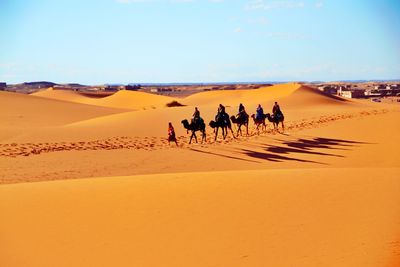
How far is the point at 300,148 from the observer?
2062cm

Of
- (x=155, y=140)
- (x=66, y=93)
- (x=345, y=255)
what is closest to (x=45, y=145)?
(x=155, y=140)

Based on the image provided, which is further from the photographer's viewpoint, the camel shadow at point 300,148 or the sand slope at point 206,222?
the camel shadow at point 300,148

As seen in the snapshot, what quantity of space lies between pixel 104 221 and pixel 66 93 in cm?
9137

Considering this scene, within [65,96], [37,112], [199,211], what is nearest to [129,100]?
[65,96]

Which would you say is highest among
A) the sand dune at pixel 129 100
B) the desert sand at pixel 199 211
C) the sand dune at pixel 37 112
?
the desert sand at pixel 199 211

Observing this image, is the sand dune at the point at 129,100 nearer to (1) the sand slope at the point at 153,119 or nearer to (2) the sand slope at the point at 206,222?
(1) the sand slope at the point at 153,119

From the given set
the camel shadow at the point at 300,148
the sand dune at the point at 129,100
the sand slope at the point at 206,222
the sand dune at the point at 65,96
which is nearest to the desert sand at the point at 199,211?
the sand slope at the point at 206,222

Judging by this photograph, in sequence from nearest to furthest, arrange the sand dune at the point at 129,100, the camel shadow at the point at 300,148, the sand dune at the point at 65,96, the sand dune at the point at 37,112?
the camel shadow at the point at 300,148 < the sand dune at the point at 37,112 < the sand dune at the point at 129,100 < the sand dune at the point at 65,96

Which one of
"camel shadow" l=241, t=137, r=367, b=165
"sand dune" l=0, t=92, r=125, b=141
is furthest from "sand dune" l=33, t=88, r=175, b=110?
"camel shadow" l=241, t=137, r=367, b=165

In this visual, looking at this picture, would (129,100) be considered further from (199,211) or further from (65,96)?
(199,211)

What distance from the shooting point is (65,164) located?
1731cm

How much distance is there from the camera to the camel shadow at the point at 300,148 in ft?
60.8

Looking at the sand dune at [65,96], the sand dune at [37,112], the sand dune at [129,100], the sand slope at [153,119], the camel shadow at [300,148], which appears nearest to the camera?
the camel shadow at [300,148]

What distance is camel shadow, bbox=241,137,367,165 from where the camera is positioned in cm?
1854
